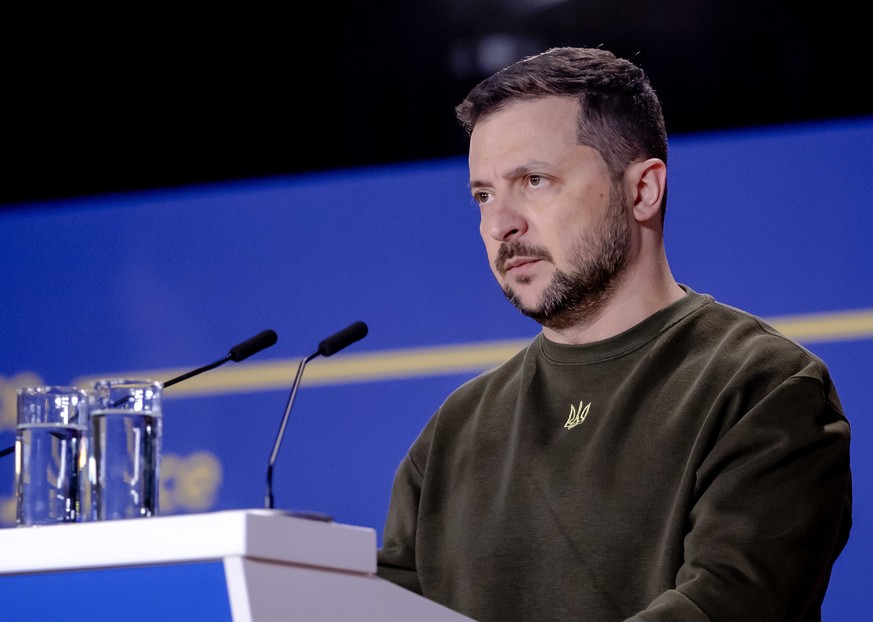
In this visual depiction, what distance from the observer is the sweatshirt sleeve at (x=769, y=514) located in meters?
1.67

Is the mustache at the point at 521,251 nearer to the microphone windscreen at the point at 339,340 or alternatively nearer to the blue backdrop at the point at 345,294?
the microphone windscreen at the point at 339,340

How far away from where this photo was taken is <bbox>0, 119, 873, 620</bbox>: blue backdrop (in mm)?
3107

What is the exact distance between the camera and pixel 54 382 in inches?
153

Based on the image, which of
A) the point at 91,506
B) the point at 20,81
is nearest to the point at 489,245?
the point at 91,506

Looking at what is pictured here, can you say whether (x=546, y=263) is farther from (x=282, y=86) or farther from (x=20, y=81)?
(x=20, y=81)

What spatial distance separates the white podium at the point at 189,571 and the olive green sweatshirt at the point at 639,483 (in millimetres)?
506

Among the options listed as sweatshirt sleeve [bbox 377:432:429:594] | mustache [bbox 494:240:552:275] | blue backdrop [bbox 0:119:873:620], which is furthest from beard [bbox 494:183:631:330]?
blue backdrop [bbox 0:119:873:620]

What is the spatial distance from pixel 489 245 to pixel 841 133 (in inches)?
50.7

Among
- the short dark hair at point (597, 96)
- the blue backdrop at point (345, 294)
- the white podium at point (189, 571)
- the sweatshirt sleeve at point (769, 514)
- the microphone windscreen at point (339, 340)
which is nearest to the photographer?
the white podium at point (189, 571)

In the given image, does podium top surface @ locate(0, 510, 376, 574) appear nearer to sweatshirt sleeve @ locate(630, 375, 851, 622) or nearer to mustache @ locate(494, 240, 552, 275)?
sweatshirt sleeve @ locate(630, 375, 851, 622)

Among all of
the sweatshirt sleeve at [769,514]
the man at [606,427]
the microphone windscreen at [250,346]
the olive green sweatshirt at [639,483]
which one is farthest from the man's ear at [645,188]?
the microphone windscreen at [250,346]

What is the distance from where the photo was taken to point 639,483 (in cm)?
200

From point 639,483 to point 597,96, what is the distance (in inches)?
29.4

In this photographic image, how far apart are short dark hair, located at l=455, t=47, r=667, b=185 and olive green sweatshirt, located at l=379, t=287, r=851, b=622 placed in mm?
314
